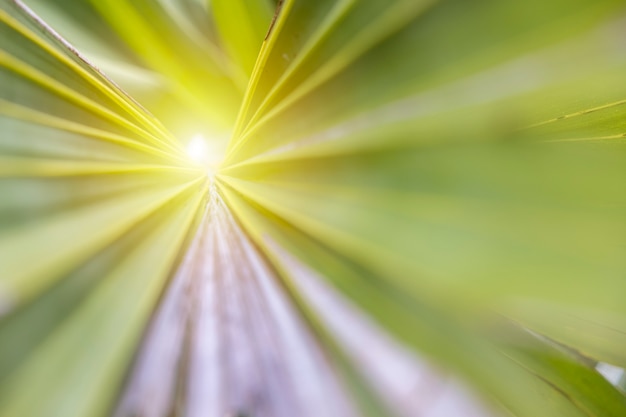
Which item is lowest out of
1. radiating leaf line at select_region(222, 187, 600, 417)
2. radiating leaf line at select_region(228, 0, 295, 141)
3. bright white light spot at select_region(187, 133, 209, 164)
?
radiating leaf line at select_region(222, 187, 600, 417)

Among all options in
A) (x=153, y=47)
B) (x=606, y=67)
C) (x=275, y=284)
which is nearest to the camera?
(x=606, y=67)

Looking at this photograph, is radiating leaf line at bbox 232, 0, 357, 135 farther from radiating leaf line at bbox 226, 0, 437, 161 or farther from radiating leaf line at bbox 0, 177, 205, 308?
radiating leaf line at bbox 0, 177, 205, 308

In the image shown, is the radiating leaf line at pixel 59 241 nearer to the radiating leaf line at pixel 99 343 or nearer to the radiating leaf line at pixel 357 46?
the radiating leaf line at pixel 99 343

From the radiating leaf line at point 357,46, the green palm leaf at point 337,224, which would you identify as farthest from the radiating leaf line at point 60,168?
the radiating leaf line at point 357,46

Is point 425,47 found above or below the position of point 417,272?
above

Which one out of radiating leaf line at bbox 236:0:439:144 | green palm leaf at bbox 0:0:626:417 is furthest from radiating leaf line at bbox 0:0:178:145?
radiating leaf line at bbox 236:0:439:144

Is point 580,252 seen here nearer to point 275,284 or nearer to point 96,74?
point 275,284

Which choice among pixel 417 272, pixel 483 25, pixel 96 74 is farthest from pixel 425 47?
pixel 96 74
